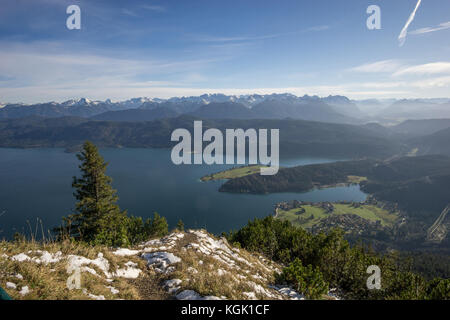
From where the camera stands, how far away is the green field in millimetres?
143250

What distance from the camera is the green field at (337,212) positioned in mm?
143250

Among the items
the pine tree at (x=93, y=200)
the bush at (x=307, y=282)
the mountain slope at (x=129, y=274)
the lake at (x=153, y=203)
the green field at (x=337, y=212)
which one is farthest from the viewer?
the green field at (x=337, y=212)

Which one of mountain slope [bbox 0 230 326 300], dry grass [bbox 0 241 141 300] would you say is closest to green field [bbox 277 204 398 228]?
mountain slope [bbox 0 230 326 300]

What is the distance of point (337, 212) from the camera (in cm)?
15650

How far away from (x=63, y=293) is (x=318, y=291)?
333 inches

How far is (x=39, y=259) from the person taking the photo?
6973mm

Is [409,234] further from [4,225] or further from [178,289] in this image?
[4,225]

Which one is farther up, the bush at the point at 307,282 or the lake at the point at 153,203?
the bush at the point at 307,282

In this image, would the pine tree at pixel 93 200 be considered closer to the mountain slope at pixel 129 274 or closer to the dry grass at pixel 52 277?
the mountain slope at pixel 129 274

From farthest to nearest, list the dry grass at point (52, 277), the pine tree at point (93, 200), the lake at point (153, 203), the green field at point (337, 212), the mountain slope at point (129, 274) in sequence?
the green field at point (337, 212), the lake at point (153, 203), the pine tree at point (93, 200), the mountain slope at point (129, 274), the dry grass at point (52, 277)

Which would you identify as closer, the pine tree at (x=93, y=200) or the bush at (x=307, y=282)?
the bush at (x=307, y=282)

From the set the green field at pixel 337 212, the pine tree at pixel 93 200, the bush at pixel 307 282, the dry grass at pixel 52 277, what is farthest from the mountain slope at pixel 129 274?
the green field at pixel 337 212

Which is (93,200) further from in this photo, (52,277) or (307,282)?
(307,282)

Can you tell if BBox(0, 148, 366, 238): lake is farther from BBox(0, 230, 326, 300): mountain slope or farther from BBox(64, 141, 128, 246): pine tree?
BBox(0, 230, 326, 300): mountain slope
